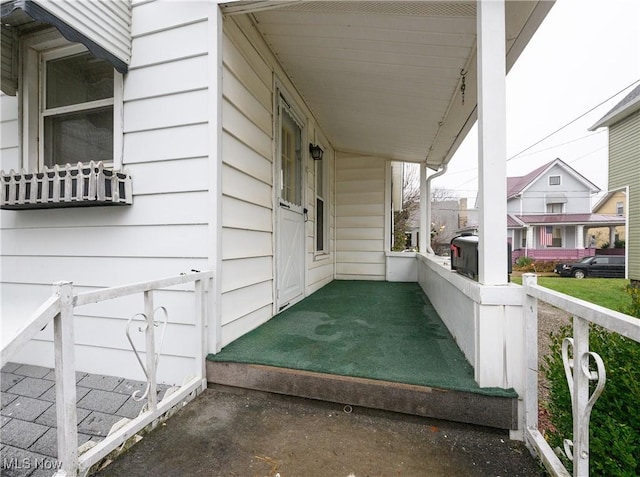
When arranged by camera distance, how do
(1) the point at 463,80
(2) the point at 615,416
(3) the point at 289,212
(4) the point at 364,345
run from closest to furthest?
(2) the point at 615,416 → (4) the point at 364,345 → (1) the point at 463,80 → (3) the point at 289,212

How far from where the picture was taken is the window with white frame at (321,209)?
15.8 feet

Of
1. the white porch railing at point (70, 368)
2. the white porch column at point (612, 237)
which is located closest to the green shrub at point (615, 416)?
the white porch railing at point (70, 368)

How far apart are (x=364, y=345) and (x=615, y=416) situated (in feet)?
4.46

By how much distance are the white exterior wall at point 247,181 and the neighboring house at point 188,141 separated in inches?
0.6

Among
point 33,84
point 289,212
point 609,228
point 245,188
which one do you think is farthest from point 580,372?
point 609,228

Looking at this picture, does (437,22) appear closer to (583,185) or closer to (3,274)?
(3,274)

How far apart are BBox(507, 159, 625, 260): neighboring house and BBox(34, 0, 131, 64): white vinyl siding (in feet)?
65.0

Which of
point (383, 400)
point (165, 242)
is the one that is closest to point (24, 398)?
point (165, 242)

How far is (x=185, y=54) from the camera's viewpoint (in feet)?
6.67

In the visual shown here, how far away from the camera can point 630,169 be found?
8.17m

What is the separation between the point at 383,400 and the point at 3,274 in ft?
10.5

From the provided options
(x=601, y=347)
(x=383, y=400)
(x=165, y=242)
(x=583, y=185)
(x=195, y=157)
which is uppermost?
(x=583, y=185)

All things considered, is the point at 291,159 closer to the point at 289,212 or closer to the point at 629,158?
the point at 289,212

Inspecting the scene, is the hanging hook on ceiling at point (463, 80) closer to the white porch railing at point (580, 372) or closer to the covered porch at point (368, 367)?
the white porch railing at point (580, 372)
